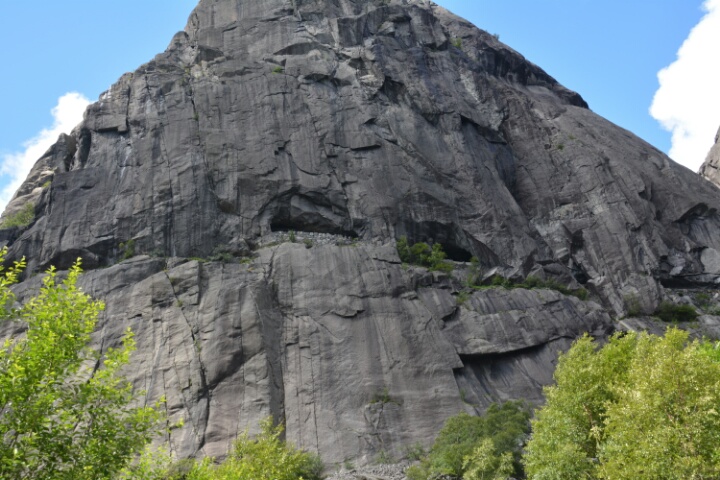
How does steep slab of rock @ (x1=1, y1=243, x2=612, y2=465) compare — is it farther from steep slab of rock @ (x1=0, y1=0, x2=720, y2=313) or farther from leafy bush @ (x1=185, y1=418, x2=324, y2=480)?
steep slab of rock @ (x1=0, y1=0, x2=720, y2=313)

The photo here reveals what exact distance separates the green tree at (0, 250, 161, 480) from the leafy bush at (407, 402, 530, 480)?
1840 centimetres

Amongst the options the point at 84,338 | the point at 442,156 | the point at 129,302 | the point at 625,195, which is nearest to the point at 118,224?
the point at 129,302

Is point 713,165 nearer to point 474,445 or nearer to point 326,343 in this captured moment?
point 326,343

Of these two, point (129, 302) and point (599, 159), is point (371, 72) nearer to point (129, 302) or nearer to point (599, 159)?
point (599, 159)

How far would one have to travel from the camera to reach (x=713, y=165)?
80562 mm

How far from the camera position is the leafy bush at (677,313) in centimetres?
4625

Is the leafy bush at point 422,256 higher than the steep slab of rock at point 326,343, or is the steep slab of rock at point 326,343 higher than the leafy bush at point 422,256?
the leafy bush at point 422,256

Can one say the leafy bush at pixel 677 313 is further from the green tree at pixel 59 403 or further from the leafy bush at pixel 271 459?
the green tree at pixel 59 403

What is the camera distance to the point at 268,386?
110 feet

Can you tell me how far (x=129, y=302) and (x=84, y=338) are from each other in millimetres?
28684

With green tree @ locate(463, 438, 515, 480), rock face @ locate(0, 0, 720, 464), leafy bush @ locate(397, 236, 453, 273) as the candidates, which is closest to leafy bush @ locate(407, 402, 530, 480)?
green tree @ locate(463, 438, 515, 480)

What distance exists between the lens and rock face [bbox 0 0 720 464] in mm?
34562

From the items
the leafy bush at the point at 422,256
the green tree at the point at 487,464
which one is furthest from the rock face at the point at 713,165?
the green tree at the point at 487,464

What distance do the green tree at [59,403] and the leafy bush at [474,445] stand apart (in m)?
18.4
